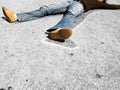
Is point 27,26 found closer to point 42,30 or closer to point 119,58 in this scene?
point 42,30

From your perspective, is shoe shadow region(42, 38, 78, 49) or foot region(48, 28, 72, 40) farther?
shoe shadow region(42, 38, 78, 49)

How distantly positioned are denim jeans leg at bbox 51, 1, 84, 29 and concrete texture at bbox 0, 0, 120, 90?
5.8 inches

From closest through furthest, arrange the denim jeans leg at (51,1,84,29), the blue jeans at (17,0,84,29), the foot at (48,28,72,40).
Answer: the foot at (48,28,72,40), the denim jeans leg at (51,1,84,29), the blue jeans at (17,0,84,29)

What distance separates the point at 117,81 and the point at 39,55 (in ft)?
3.47

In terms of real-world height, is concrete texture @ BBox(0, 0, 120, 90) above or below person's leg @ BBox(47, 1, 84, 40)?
below

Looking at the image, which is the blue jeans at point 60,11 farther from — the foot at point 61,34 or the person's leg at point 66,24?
the foot at point 61,34

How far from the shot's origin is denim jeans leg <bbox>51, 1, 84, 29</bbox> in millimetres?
3571

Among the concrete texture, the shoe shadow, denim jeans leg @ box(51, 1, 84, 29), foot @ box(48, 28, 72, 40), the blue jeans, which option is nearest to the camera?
the concrete texture

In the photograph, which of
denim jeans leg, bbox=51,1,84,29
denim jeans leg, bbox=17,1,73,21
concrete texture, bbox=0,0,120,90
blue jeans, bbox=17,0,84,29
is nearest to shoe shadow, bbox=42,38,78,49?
concrete texture, bbox=0,0,120,90

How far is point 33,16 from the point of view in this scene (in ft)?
13.0

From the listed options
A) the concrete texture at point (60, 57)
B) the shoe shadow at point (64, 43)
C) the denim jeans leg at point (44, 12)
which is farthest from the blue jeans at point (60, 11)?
the shoe shadow at point (64, 43)

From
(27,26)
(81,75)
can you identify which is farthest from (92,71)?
(27,26)

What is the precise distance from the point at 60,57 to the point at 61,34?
14.5 inches

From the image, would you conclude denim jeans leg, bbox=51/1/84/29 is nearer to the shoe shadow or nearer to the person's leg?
the person's leg
